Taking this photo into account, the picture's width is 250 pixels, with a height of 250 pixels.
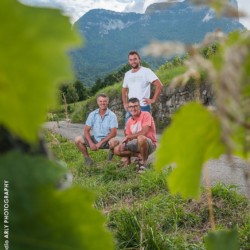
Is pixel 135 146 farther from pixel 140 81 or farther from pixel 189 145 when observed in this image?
pixel 189 145

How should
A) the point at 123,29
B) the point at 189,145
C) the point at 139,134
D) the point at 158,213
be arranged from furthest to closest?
1. the point at 123,29
2. the point at 139,134
3. the point at 158,213
4. the point at 189,145

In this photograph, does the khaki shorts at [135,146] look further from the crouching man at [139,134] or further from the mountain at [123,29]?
the mountain at [123,29]

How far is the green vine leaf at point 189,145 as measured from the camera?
0.63 feet

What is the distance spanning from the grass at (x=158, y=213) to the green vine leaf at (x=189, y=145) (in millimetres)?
991

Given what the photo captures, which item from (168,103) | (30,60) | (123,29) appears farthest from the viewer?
(123,29)

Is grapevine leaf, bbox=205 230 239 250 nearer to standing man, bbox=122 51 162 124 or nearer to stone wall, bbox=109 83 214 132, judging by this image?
standing man, bbox=122 51 162 124

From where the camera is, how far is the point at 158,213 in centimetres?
236

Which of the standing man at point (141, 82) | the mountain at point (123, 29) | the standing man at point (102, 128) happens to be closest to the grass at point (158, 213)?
the standing man at point (102, 128)

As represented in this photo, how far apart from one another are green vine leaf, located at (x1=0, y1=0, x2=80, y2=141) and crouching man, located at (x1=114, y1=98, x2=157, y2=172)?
3700 millimetres

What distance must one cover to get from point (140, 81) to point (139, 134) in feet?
1.86

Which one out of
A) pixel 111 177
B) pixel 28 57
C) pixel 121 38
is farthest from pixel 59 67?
pixel 121 38

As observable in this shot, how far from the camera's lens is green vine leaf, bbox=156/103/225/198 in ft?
0.63

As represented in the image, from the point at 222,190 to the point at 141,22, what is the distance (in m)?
74.9

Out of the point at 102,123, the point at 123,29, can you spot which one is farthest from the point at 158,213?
the point at 123,29
